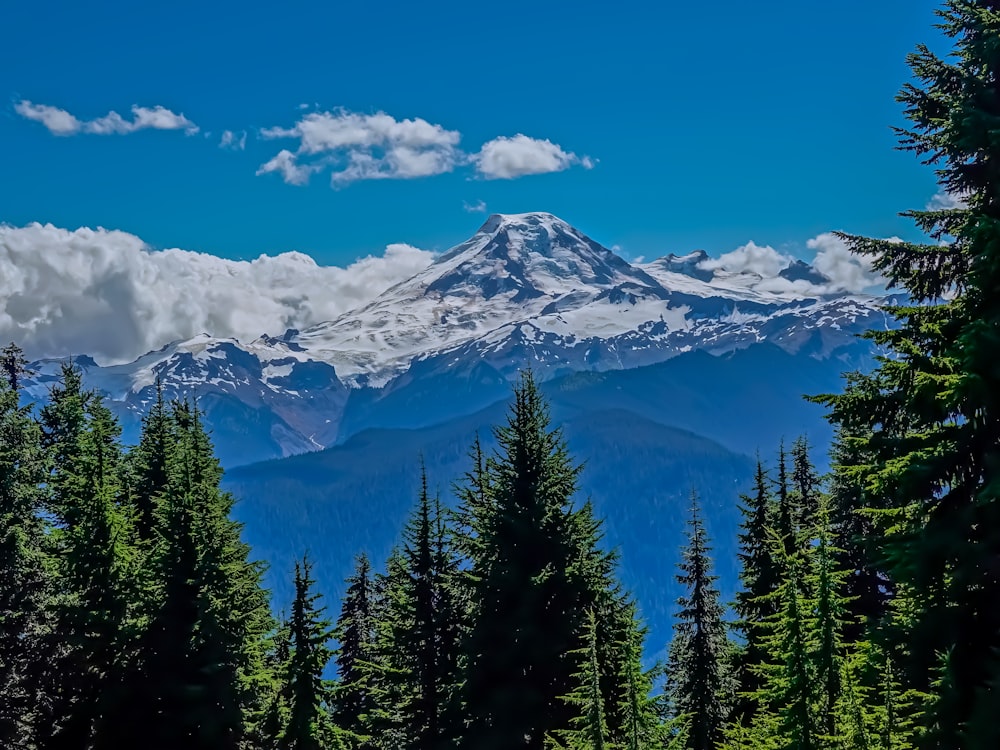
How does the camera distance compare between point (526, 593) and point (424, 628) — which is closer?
point (526, 593)

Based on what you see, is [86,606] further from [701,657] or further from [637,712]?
A: [637,712]

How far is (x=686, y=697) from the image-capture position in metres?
27.0

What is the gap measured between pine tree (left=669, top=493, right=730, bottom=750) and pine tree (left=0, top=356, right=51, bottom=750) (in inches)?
727

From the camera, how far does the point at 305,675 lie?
23891 millimetres

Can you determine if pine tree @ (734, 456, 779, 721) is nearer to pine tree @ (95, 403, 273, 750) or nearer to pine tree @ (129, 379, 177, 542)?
pine tree @ (95, 403, 273, 750)

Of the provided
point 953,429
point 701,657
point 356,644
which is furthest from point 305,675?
point 356,644

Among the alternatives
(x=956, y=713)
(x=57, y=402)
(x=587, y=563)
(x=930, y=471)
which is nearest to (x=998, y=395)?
(x=930, y=471)

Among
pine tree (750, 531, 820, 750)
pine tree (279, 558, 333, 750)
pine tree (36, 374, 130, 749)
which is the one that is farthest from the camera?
pine tree (36, 374, 130, 749)

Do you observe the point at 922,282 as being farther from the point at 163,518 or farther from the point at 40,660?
the point at 40,660

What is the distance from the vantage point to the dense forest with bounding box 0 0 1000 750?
36.4 ft

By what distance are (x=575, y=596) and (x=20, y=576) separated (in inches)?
654

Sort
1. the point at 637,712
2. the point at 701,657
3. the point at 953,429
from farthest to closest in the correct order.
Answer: the point at 701,657, the point at 637,712, the point at 953,429

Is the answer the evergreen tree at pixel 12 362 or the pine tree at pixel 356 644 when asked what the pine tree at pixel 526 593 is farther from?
the evergreen tree at pixel 12 362

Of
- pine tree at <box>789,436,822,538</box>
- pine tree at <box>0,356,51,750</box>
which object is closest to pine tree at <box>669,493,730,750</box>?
pine tree at <box>789,436,822,538</box>
